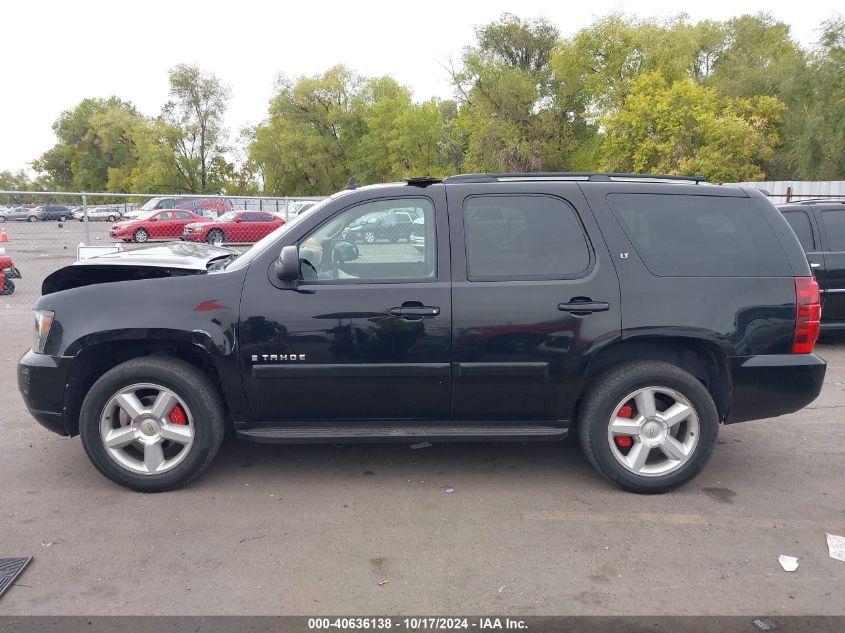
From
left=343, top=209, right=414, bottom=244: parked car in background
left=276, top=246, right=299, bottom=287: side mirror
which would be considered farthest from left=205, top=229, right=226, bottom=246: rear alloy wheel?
left=276, top=246, right=299, bottom=287: side mirror

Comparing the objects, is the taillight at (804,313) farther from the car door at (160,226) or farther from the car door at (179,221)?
the car door at (160,226)

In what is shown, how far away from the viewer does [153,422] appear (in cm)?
410

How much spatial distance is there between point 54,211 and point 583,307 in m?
17.1

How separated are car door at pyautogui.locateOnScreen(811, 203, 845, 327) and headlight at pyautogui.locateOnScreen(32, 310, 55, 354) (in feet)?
26.5

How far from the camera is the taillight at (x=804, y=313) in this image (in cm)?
412

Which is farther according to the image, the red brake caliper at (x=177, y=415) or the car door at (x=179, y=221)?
the car door at (x=179, y=221)

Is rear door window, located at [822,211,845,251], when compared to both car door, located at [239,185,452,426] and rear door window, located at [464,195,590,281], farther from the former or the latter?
car door, located at [239,185,452,426]

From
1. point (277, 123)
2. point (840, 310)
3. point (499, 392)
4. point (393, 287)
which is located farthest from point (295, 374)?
point (277, 123)

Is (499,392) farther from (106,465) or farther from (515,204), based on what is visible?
(106,465)

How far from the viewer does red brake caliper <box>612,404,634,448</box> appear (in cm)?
420

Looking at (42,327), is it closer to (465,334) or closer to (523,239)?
(465,334)

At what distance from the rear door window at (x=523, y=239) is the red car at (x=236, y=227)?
20.8 metres

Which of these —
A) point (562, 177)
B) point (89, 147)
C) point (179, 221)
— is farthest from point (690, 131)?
point (89, 147)

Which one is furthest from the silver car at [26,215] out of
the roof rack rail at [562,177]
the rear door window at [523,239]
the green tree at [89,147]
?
the green tree at [89,147]
